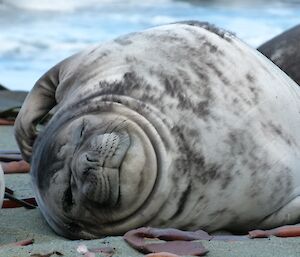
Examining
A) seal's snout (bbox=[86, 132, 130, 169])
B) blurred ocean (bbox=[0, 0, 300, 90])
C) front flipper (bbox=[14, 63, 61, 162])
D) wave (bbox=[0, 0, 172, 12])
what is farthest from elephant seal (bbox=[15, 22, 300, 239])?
wave (bbox=[0, 0, 172, 12])

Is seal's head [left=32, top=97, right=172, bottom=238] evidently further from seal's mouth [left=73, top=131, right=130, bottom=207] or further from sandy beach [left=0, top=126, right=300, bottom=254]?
sandy beach [left=0, top=126, right=300, bottom=254]

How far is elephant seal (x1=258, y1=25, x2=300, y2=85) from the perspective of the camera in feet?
15.8

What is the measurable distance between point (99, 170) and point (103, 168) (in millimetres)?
13

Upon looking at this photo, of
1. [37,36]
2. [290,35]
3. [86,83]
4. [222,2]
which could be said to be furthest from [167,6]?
[86,83]

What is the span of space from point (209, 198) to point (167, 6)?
871cm

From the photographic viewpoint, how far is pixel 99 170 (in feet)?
10.2

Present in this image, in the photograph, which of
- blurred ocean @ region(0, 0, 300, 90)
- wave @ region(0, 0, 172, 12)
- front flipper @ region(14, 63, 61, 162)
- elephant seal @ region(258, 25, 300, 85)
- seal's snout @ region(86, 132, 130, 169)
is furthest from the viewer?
wave @ region(0, 0, 172, 12)

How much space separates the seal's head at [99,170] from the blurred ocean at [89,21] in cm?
451

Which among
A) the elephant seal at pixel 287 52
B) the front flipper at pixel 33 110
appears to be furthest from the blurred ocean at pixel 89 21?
the front flipper at pixel 33 110

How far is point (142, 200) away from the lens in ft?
10.3

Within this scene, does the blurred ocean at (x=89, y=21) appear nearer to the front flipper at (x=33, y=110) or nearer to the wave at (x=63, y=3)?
the wave at (x=63, y=3)

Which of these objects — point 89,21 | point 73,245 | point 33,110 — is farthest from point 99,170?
point 89,21

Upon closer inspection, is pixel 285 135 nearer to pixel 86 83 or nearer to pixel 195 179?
pixel 195 179

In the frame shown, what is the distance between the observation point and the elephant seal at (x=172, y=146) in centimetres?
312
